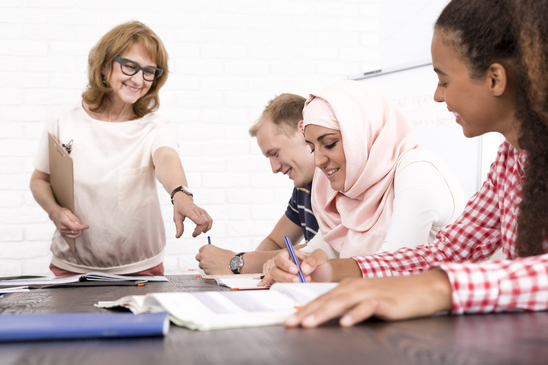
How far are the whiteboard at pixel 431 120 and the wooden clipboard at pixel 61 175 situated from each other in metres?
1.66

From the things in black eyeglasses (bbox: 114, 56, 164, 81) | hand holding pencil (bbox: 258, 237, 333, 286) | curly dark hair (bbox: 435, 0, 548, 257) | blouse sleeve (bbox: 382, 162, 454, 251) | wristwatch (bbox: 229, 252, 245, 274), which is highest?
black eyeglasses (bbox: 114, 56, 164, 81)

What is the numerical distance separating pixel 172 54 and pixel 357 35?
1.07m

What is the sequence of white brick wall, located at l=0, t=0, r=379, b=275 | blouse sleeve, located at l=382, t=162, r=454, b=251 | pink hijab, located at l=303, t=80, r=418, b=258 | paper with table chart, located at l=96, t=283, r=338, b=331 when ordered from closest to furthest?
paper with table chart, located at l=96, t=283, r=338, b=331 < blouse sleeve, located at l=382, t=162, r=454, b=251 < pink hijab, located at l=303, t=80, r=418, b=258 < white brick wall, located at l=0, t=0, r=379, b=275

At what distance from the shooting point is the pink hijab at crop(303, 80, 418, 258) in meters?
1.42

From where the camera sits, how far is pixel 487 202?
3.52 ft

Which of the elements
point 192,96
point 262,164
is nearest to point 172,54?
point 192,96

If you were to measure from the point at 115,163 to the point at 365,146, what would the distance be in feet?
2.89

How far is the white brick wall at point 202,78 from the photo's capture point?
2.44m

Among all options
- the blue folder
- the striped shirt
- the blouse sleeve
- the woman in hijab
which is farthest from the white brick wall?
the blue folder

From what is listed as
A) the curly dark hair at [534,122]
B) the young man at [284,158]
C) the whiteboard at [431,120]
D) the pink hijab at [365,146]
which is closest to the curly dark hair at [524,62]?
the curly dark hair at [534,122]

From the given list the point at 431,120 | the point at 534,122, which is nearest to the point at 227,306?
the point at 534,122

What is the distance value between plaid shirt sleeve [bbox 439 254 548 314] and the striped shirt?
1323 mm

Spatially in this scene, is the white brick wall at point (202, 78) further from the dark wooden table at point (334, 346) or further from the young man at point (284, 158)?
the dark wooden table at point (334, 346)

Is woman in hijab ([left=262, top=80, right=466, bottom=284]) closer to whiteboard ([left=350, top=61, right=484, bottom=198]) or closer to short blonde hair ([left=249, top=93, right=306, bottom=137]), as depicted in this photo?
short blonde hair ([left=249, top=93, right=306, bottom=137])
